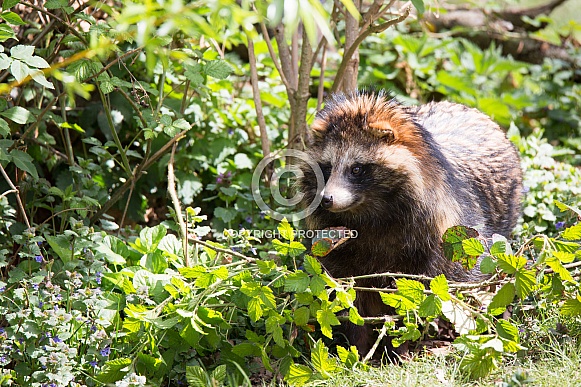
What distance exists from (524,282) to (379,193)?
0.94m

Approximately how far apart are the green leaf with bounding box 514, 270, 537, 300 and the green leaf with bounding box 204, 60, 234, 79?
2.04 metres

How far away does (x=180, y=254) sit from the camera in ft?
14.8

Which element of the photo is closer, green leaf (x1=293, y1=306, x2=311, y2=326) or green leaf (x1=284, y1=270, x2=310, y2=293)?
green leaf (x1=284, y1=270, x2=310, y2=293)

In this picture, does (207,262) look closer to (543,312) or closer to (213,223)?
(213,223)

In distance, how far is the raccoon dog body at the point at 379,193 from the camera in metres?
4.04

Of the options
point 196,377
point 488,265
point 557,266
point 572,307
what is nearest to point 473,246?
point 488,265

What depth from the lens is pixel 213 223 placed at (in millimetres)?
5227

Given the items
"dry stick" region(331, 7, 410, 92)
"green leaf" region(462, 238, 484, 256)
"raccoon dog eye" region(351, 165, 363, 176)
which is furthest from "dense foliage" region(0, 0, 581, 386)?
"dry stick" region(331, 7, 410, 92)

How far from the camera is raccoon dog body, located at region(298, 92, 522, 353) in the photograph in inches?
159

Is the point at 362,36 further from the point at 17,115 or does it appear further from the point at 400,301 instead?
the point at 17,115

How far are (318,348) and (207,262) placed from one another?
110cm

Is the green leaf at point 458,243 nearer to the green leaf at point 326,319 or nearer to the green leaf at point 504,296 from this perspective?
the green leaf at point 504,296

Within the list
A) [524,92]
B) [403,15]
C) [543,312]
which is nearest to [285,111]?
[403,15]

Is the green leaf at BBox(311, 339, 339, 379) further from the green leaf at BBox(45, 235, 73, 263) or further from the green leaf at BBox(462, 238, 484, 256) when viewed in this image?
the green leaf at BBox(45, 235, 73, 263)
